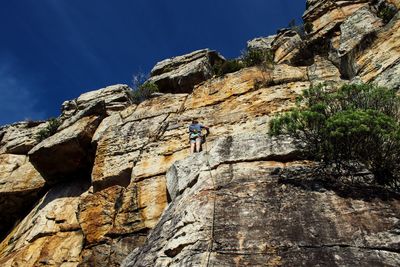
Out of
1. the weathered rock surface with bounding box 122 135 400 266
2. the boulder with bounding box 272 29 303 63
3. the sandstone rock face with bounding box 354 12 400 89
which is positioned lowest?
the weathered rock surface with bounding box 122 135 400 266

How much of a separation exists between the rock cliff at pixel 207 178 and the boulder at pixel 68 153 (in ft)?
0.20

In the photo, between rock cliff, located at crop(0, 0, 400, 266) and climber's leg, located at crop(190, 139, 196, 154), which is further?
climber's leg, located at crop(190, 139, 196, 154)

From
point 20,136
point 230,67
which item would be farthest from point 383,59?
point 20,136

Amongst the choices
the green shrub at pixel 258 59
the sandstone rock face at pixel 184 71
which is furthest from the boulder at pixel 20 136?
the green shrub at pixel 258 59

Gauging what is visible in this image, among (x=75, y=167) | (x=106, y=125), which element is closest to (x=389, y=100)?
(x=106, y=125)

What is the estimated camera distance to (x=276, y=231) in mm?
8414

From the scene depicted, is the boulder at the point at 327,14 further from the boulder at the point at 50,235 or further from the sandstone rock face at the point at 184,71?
the boulder at the point at 50,235

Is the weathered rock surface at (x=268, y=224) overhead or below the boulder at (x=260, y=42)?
below

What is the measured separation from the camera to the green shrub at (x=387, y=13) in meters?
18.5

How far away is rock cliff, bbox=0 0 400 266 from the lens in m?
8.33

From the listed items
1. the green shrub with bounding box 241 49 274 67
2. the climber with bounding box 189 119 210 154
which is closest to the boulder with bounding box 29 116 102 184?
the climber with bounding box 189 119 210 154

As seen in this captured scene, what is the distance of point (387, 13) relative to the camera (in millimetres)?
18625

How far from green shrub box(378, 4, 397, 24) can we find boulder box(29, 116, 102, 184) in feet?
47.2

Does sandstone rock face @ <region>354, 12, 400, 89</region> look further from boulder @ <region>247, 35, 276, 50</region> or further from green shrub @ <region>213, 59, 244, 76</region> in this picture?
boulder @ <region>247, 35, 276, 50</region>
